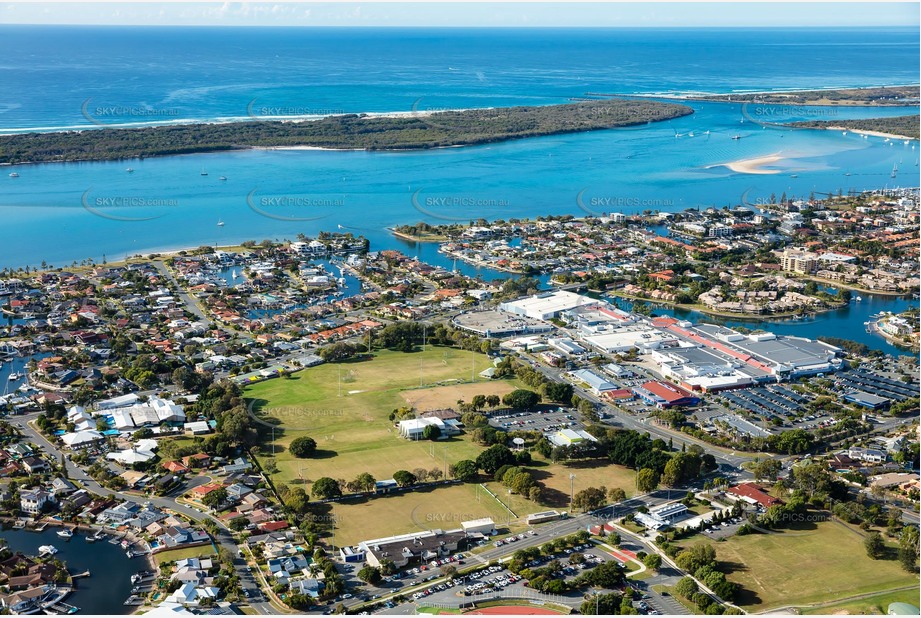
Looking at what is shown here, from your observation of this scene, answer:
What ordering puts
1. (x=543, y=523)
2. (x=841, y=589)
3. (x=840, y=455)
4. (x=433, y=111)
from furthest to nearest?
(x=433, y=111), (x=840, y=455), (x=543, y=523), (x=841, y=589)

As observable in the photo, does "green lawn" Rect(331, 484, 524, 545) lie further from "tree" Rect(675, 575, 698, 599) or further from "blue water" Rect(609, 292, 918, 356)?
"blue water" Rect(609, 292, 918, 356)

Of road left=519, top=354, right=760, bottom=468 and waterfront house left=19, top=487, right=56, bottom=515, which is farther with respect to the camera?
road left=519, top=354, right=760, bottom=468

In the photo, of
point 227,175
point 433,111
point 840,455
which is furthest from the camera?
point 433,111

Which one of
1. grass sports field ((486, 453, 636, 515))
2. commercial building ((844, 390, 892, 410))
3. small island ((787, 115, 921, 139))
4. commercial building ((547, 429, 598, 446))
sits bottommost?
grass sports field ((486, 453, 636, 515))

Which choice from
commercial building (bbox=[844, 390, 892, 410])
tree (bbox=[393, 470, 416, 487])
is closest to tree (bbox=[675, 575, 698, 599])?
tree (bbox=[393, 470, 416, 487])

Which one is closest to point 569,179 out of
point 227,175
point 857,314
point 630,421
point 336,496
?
point 227,175

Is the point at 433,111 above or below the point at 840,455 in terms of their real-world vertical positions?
above

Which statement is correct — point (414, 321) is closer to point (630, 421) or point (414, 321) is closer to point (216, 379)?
point (216, 379)

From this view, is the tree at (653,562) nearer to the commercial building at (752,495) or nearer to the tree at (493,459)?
the commercial building at (752,495)
